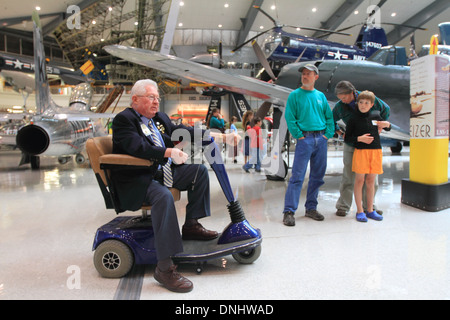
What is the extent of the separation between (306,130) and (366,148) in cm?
63

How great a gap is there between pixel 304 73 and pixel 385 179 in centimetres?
333

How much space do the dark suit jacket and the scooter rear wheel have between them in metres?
0.24

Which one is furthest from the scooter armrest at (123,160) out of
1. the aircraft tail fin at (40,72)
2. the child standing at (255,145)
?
the aircraft tail fin at (40,72)

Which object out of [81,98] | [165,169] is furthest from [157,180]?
[81,98]

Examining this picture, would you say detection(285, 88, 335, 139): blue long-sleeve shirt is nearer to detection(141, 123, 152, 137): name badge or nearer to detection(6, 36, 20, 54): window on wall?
detection(141, 123, 152, 137): name badge

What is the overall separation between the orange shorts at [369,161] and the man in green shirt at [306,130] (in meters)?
0.35

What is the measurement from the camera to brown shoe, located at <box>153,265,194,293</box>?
1704 millimetres

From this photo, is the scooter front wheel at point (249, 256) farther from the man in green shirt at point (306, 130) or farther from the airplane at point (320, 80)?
the airplane at point (320, 80)

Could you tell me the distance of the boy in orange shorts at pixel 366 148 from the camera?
9.87 ft

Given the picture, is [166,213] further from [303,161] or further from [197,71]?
[197,71]

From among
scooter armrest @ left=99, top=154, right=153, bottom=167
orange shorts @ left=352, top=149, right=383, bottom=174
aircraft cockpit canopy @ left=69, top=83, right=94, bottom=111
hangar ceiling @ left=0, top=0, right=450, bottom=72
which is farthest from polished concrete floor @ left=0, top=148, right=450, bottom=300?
hangar ceiling @ left=0, top=0, right=450, bottom=72

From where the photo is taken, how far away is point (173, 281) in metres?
1.72
